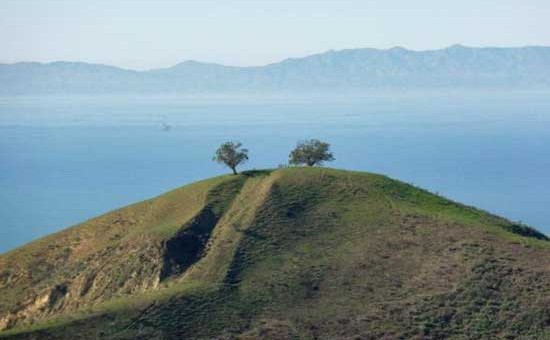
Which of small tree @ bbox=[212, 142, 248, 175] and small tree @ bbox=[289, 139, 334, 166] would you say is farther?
small tree @ bbox=[289, 139, 334, 166]

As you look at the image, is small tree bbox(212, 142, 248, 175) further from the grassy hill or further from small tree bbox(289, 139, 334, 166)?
small tree bbox(289, 139, 334, 166)

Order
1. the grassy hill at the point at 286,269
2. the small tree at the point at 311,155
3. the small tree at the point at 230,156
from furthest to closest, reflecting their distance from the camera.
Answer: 1. the small tree at the point at 311,155
2. the small tree at the point at 230,156
3. the grassy hill at the point at 286,269

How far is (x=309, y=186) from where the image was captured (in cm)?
8444

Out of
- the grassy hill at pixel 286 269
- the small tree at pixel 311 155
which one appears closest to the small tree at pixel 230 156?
the grassy hill at pixel 286 269

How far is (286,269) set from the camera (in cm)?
7025

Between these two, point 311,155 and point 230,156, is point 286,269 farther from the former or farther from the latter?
point 311,155

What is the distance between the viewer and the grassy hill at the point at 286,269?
206ft

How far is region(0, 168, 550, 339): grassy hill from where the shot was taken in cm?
6269

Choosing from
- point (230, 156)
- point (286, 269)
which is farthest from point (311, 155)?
point (286, 269)

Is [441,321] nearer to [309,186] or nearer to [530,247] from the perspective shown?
[530,247]

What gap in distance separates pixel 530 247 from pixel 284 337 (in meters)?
27.6

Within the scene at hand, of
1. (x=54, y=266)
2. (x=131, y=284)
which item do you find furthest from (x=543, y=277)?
(x=54, y=266)

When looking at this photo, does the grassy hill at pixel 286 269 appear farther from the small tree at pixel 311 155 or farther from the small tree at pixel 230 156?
the small tree at pixel 311 155

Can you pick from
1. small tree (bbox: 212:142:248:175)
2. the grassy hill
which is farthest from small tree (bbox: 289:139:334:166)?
small tree (bbox: 212:142:248:175)
